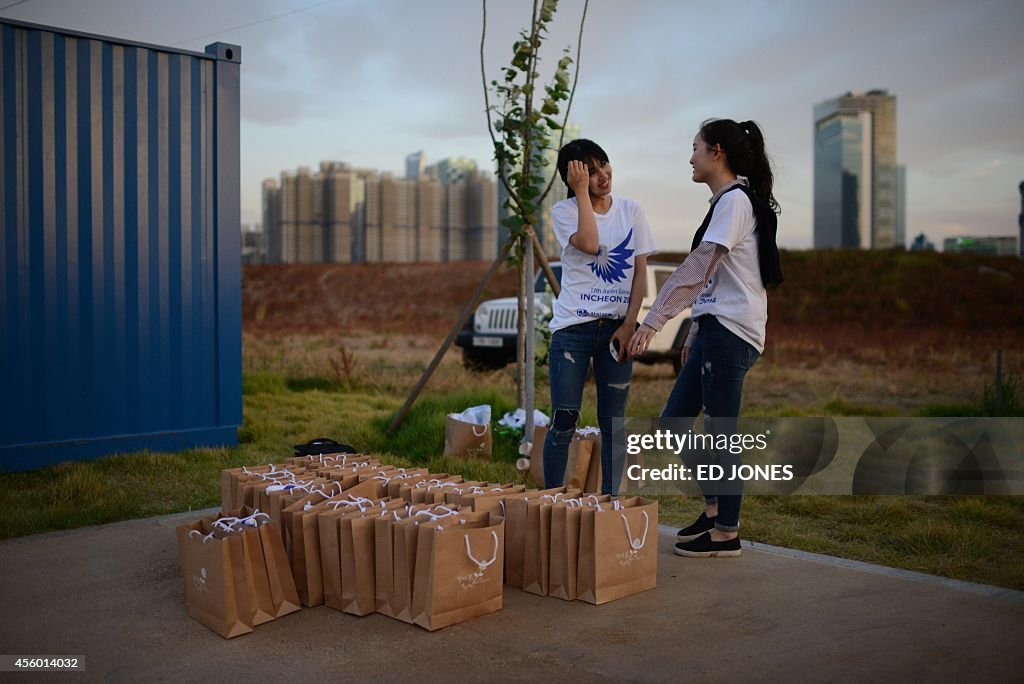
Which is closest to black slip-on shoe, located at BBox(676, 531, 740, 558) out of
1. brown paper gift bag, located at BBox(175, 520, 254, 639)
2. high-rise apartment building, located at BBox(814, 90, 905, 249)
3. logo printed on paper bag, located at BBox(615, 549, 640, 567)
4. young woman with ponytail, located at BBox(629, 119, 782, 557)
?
young woman with ponytail, located at BBox(629, 119, 782, 557)

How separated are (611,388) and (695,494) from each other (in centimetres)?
179

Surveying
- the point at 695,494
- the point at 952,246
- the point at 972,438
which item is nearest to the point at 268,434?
the point at 695,494

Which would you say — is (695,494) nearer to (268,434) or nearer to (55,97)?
(268,434)

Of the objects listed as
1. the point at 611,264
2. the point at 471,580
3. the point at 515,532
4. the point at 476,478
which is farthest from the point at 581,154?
the point at 476,478

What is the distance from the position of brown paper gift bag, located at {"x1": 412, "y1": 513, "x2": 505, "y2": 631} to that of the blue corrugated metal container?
13.2 feet

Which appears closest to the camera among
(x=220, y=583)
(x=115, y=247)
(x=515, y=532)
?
(x=220, y=583)

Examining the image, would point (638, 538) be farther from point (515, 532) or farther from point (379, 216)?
point (379, 216)

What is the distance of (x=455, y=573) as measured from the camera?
118 inches

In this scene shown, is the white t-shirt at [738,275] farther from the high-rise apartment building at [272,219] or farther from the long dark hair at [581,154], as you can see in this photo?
the high-rise apartment building at [272,219]

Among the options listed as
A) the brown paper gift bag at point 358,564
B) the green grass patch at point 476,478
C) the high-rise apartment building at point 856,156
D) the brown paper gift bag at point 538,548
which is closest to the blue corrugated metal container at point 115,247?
the green grass patch at point 476,478

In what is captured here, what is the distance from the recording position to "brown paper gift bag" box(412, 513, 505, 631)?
2.93m

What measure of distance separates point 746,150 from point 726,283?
58 cm

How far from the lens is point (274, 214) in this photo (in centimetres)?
5106

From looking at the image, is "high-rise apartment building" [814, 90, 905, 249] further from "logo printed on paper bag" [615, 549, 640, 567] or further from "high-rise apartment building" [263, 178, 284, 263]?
"logo printed on paper bag" [615, 549, 640, 567]
